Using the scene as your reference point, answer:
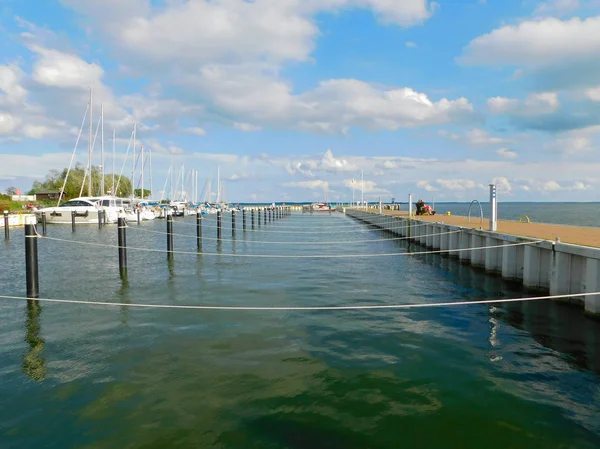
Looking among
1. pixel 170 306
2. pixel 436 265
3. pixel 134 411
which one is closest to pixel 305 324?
pixel 170 306

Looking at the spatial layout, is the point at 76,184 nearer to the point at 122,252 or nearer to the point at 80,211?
the point at 80,211

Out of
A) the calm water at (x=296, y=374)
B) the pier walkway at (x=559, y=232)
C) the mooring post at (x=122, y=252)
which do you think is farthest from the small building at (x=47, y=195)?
the pier walkway at (x=559, y=232)

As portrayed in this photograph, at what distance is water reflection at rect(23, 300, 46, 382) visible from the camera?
7227mm

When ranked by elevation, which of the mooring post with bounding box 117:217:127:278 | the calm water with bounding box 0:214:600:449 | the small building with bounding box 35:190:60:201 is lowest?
the calm water with bounding box 0:214:600:449

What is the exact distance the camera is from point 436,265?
20141mm

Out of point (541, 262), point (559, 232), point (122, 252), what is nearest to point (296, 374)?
point (541, 262)

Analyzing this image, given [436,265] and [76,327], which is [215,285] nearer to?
[76,327]

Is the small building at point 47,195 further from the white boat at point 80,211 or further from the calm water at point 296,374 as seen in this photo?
the calm water at point 296,374

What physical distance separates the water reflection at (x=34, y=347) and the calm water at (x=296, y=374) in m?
0.04

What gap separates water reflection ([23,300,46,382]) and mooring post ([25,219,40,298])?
354 mm

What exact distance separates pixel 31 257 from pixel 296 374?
7939mm

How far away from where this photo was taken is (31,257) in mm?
10961

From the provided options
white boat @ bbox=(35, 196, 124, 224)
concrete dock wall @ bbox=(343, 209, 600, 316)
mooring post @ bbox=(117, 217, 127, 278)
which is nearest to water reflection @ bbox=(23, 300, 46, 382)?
mooring post @ bbox=(117, 217, 127, 278)

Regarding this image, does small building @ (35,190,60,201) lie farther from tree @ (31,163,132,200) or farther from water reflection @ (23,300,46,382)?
water reflection @ (23,300,46,382)
